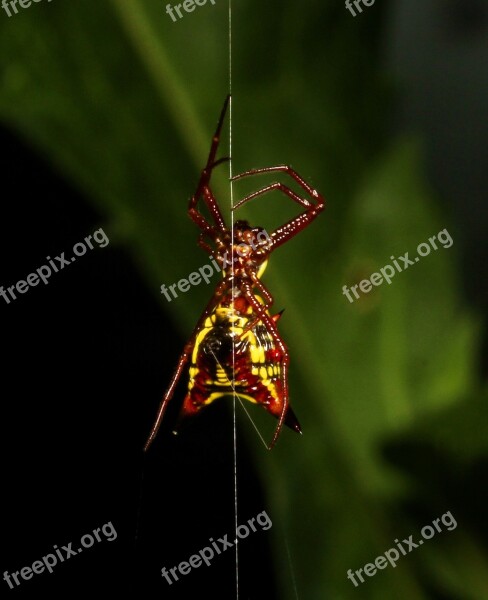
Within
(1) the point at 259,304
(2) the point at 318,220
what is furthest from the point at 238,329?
(2) the point at 318,220

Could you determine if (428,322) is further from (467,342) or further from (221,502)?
(221,502)

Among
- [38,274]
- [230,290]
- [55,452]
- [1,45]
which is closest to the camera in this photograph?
[230,290]

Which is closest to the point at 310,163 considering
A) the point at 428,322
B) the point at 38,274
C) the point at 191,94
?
the point at 191,94

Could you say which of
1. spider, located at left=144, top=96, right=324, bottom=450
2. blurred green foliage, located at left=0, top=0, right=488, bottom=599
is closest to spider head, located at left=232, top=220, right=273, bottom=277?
spider, located at left=144, top=96, right=324, bottom=450

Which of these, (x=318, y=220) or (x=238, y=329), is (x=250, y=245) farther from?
(x=318, y=220)

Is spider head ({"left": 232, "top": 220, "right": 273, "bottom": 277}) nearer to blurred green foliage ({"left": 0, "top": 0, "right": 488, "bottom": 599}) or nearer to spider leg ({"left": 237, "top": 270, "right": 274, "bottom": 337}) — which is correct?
spider leg ({"left": 237, "top": 270, "right": 274, "bottom": 337})
